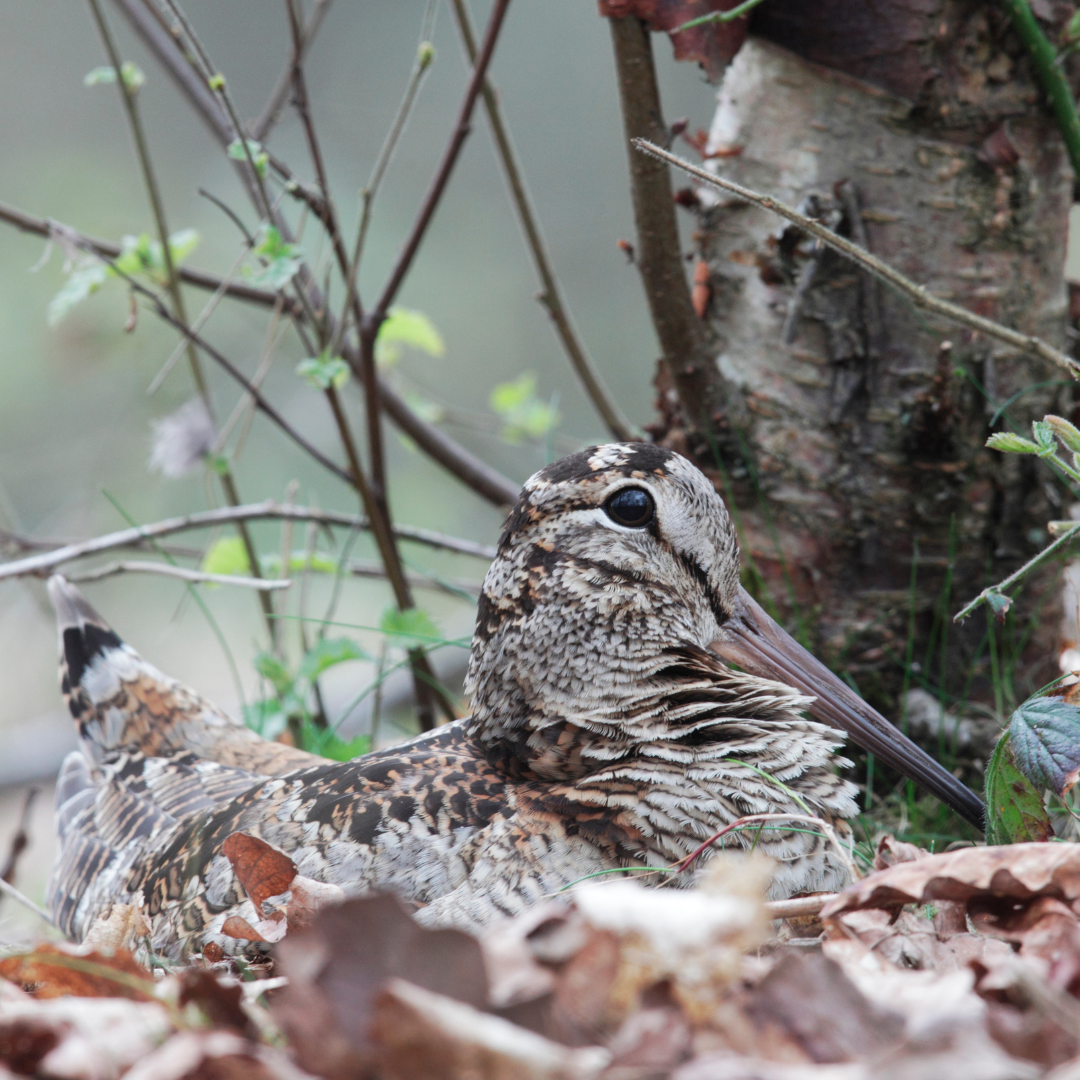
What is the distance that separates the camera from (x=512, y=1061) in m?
0.85

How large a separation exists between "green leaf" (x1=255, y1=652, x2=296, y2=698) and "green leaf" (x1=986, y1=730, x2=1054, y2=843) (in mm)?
1936

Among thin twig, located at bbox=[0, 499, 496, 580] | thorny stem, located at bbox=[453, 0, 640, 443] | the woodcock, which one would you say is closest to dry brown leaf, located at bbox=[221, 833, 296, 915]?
the woodcock

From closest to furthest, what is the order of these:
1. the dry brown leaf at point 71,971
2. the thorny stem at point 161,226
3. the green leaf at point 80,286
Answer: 1. the dry brown leaf at point 71,971
2. the green leaf at point 80,286
3. the thorny stem at point 161,226

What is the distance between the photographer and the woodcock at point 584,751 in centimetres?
176

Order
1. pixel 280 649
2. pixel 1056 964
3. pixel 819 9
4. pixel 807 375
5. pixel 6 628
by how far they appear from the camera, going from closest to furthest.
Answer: pixel 1056 964 < pixel 819 9 < pixel 807 375 < pixel 280 649 < pixel 6 628

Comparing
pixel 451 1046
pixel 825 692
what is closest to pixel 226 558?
pixel 825 692

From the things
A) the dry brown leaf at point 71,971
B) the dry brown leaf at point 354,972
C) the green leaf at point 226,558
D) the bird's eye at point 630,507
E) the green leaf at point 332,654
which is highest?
the bird's eye at point 630,507

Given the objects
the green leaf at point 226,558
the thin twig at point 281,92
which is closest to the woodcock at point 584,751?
the green leaf at point 226,558

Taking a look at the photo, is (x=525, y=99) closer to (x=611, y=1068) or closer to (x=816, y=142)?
(x=816, y=142)

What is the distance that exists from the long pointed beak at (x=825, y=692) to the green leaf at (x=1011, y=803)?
20 cm

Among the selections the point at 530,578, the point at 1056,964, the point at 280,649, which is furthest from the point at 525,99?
the point at 1056,964

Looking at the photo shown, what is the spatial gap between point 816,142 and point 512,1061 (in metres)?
2.25

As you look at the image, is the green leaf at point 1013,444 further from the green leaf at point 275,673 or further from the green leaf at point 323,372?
the green leaf at point 275,673

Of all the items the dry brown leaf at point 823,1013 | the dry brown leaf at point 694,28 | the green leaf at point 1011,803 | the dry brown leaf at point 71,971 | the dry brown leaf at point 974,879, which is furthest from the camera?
the dry brown leaf at point 694,28
